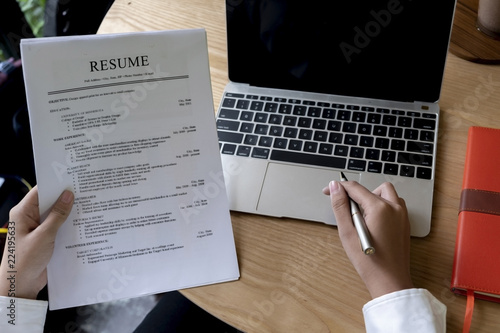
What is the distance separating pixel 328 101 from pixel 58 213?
1.45ft

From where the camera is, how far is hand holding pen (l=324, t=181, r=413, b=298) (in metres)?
0.60

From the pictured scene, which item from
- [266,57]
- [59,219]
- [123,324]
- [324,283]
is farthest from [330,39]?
[123,324]

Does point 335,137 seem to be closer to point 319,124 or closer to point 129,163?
point 319,124

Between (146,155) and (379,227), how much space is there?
1.03 ft

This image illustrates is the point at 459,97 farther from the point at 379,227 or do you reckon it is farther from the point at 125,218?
the point at 125,218

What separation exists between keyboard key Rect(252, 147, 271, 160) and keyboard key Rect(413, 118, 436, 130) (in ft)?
0.76

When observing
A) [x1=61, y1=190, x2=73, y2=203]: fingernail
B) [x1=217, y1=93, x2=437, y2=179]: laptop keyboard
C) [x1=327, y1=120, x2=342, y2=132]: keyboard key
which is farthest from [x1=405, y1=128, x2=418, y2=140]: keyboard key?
[x1=61, y1=190, x2=73, y2=203]: fingernail

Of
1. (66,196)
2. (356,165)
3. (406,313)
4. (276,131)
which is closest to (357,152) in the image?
(356,165)

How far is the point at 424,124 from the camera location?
2.50ft

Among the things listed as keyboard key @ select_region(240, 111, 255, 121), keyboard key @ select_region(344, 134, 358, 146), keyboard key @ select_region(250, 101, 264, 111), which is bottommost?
keyboard key @ select_region(344, 134, 358, 146)

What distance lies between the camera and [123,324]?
1293mm

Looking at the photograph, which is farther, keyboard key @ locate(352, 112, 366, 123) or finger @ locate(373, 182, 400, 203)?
keyboard key @ locate(352, 112, 366, 123)

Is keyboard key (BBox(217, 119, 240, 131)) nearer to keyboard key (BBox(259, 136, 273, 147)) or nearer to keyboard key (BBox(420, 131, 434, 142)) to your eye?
keyboard key (BBox(259, 136, 273, 147))

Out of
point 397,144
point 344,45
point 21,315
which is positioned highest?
point 344,45
